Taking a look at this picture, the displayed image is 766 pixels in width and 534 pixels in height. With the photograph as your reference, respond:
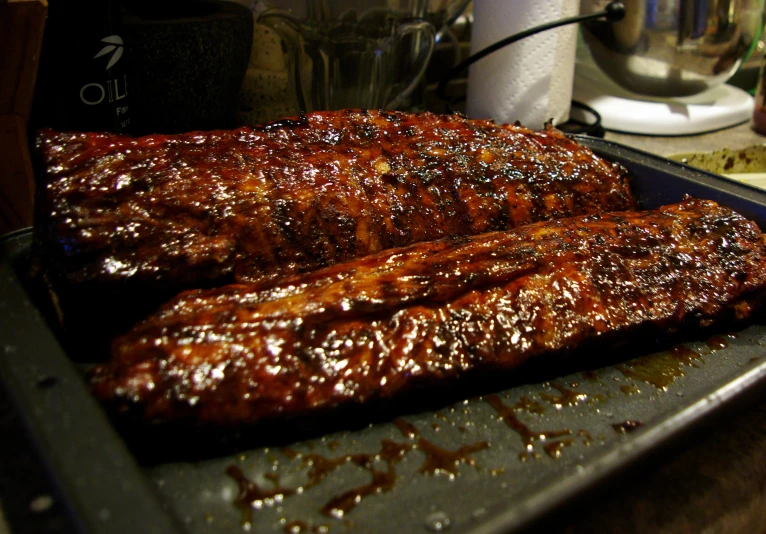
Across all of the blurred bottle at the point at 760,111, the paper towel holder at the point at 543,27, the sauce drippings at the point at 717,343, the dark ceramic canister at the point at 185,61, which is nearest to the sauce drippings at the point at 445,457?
the sauce drippings at the point at 717,343

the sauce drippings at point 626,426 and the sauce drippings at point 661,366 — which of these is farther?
the sauce drippings at point 661,366

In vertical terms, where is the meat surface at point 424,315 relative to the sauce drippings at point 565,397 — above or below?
above

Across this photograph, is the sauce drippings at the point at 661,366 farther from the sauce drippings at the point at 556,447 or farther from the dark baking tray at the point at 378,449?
the sauce drippings at the point at 556,447

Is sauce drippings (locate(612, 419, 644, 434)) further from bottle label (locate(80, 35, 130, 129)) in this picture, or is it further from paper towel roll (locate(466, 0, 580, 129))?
paper towel roll (locate(466, 0, 580, 129))

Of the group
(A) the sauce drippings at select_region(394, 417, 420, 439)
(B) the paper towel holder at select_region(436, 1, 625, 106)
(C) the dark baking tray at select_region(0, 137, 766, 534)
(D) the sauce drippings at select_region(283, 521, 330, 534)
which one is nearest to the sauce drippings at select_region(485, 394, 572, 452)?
(C) the dark baking tray at select_region(0, 137, 766, 534)

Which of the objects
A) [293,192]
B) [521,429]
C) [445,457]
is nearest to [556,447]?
[521,429]

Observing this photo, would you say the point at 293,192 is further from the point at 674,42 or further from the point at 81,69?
the point at 674,42
